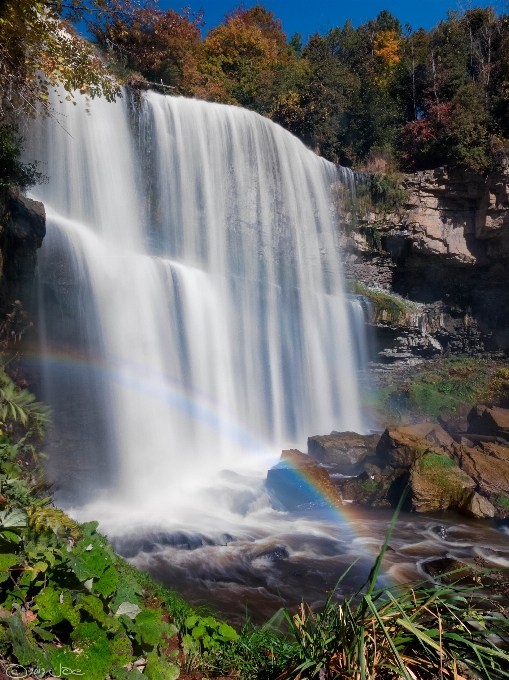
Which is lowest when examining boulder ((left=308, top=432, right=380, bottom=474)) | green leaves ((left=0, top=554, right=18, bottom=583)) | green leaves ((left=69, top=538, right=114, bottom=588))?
boulder ((left=308, top=432, right=380, bottom=474))

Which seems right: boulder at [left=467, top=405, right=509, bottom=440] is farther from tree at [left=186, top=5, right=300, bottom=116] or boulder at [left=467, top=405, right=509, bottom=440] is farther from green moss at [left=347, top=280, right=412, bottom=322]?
tree at [left=186, top=5, right=300, bottom=116]

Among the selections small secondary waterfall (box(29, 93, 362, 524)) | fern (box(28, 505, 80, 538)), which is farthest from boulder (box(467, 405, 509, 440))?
fern (box(28, 505, 80, 538))

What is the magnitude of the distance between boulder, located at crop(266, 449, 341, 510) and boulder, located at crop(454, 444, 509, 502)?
9.58ft

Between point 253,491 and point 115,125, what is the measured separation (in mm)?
11424

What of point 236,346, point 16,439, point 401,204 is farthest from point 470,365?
point 16,439

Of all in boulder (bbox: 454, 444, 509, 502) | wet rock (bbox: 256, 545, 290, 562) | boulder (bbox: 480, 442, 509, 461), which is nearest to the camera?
wet rock (bbox: 256, 545, 290, 562)

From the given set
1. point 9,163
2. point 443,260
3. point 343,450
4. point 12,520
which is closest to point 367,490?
point 343,450

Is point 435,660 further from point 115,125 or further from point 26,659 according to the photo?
point 115,125

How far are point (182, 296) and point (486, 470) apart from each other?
8.33 metres

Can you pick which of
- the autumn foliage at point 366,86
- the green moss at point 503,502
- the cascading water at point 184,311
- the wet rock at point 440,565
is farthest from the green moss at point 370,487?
the autumn foliage at point 366,86

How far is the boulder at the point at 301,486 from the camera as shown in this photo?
32.2 ft

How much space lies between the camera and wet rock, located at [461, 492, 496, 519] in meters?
9.20

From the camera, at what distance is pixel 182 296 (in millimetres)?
13000

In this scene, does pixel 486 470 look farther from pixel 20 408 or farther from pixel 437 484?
pixel 20 408
